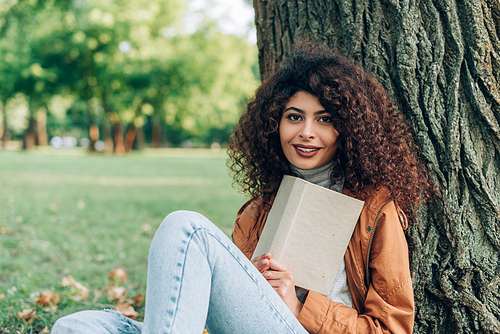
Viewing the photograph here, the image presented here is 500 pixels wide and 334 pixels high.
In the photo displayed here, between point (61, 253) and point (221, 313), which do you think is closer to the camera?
point (221, 313)

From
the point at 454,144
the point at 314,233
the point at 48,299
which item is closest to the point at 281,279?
the point at 314,233

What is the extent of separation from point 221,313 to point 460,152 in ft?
4.67

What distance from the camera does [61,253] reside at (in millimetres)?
4207

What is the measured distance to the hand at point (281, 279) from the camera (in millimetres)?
1619

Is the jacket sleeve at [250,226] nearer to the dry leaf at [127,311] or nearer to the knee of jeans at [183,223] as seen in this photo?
the knee of jeans at [183,223]

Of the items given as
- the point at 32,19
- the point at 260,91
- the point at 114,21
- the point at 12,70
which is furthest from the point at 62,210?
the point at 12,70

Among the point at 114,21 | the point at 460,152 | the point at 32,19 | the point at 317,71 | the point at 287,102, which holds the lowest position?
the point at 460,152

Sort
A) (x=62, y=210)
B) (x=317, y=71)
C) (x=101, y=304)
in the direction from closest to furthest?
(x=317, y=71) → (x=101, y=304) → (x=62, y=210)

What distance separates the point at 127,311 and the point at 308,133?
1.84 m

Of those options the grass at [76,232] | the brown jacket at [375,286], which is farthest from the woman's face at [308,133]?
the grass at [76,232]

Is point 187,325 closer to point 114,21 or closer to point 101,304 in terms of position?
point 101,304

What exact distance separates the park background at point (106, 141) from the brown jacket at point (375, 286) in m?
0.96

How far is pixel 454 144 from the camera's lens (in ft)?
6.40

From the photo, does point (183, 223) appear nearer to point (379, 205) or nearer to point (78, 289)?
point (379, 205)
